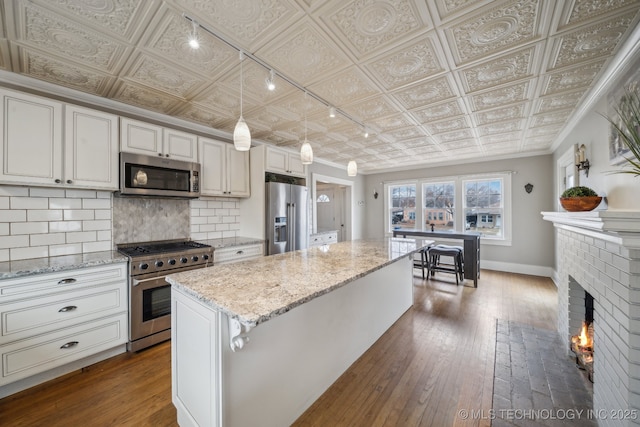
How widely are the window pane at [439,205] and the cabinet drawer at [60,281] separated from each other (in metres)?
5.74

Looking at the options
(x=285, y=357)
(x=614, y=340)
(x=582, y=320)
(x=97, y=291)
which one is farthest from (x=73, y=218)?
(x=582, y=320)

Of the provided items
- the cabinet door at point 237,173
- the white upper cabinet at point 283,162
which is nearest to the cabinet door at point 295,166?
the white upper cabinet at point 283,162

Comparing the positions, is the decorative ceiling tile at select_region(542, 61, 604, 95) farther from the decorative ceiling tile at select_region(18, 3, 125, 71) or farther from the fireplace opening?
the decorative ceiling tile at select_region(18, 3, 125, 71)

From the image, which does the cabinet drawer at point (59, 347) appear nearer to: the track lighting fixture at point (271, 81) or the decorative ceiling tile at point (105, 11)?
the decorative ceiling tile at point (105, 11)

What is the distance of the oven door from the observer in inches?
87.9

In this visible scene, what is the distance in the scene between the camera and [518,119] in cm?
313

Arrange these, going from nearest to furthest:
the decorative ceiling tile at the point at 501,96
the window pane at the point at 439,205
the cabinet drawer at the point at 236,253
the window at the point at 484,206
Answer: the decorative ceiling tile at the point at 501,96 → the cabinet drawer at the point at 236,253 → the window at the point at 484,206 → the window pane at the point at 439,205

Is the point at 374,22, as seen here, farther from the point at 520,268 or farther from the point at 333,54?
the point at 520,268

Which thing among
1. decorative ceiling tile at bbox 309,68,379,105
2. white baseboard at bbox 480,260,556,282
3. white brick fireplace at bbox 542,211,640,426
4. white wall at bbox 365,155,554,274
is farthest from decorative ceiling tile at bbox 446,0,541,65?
white baseboard at bbox 480,260,556,282

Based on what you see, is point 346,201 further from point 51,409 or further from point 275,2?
point 51,409

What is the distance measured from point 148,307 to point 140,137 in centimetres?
178

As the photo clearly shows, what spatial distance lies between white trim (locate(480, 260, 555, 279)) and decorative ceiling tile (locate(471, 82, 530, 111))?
3885 mm

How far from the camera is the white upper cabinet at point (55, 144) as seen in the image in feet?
6.23

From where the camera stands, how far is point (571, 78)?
216cm
